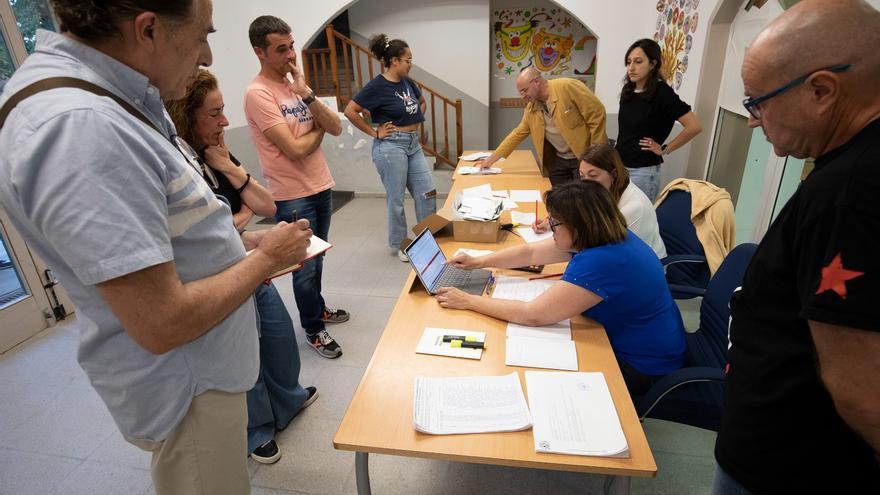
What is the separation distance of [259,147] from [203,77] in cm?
78

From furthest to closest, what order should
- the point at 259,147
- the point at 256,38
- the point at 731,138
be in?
the point at 731,138 → the point at 259,147 → the point at 256,38

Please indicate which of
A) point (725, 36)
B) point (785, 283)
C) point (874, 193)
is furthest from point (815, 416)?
point (725, 36)

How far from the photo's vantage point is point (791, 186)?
2.12 m

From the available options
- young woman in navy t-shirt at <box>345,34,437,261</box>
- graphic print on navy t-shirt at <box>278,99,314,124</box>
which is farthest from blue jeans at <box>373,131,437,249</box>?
graphic print on navy t-shirt at <box>278,99,314,124</box>

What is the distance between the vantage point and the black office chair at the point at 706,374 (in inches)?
52.6

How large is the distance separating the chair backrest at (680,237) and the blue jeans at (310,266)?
183 cm

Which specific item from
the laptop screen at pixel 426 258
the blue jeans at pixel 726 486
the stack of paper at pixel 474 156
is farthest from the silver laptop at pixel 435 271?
the stack of paper at pixel 474 156

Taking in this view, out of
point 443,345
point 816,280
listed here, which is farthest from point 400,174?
point 816,280

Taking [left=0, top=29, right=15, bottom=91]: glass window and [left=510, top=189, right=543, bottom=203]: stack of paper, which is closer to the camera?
[left=0, top=29, right=15, bottom=91]: glass window

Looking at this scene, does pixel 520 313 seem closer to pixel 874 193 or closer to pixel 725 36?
pixel 874 193

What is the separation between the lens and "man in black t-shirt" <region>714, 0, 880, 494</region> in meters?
0.63

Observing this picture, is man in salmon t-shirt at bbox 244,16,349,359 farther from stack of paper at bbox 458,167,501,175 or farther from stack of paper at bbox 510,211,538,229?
stack of paper at bbox 458,167,501,175

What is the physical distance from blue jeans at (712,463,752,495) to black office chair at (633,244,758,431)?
1.09ft

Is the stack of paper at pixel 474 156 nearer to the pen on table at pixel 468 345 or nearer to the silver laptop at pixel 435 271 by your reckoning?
the silver laptop at pixel 435 271
